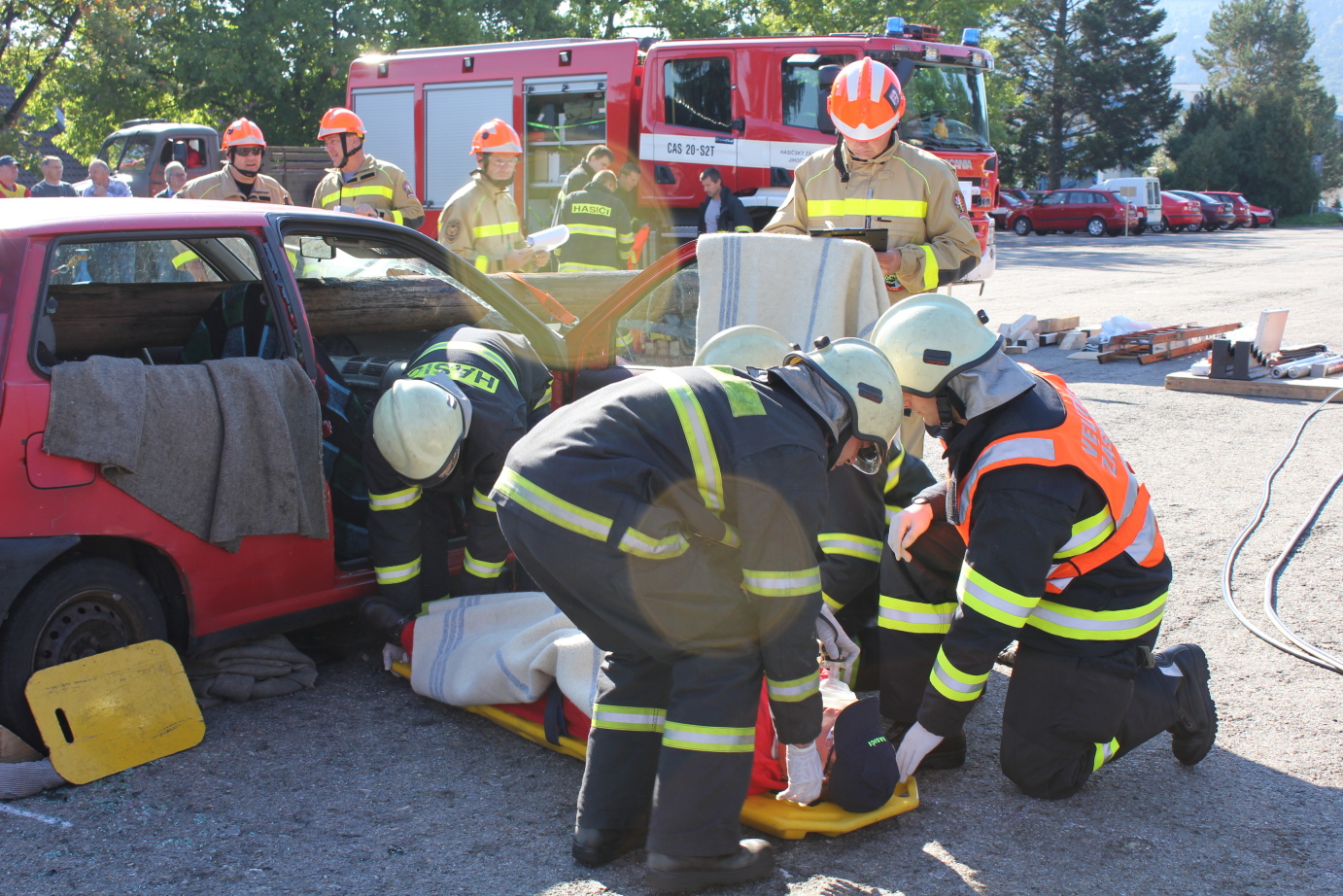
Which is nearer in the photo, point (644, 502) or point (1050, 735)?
point (644, 502)

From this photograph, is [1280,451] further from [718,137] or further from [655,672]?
[718,137]

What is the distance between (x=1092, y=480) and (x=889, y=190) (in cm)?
239

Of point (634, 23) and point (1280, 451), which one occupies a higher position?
point (634, 23)

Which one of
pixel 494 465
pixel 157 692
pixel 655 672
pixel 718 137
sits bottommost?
pixel 157 692

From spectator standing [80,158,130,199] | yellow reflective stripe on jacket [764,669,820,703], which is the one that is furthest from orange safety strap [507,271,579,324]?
spectator standing [80,158,130,199]

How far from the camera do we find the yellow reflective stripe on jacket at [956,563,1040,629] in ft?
8.75

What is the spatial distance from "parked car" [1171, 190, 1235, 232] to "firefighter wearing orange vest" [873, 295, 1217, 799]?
35.3 meters

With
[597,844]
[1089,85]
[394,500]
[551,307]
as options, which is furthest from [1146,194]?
[597,844]

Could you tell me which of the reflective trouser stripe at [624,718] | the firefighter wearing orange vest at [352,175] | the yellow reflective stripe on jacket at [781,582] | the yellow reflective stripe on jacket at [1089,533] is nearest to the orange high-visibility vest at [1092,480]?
the yellow reflective stripe on jacket at [1089,533]

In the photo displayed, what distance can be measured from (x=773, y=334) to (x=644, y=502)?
928mm

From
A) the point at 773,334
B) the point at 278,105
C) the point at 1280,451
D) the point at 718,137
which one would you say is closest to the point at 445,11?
the point at 278,105

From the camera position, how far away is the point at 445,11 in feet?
86.7

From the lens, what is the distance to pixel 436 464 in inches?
135

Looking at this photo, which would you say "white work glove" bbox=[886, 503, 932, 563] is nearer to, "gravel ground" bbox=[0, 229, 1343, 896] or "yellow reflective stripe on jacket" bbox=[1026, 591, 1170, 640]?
"yellow reflective stripe on jacket" bbox=[1026, 591, 1170, 640]
